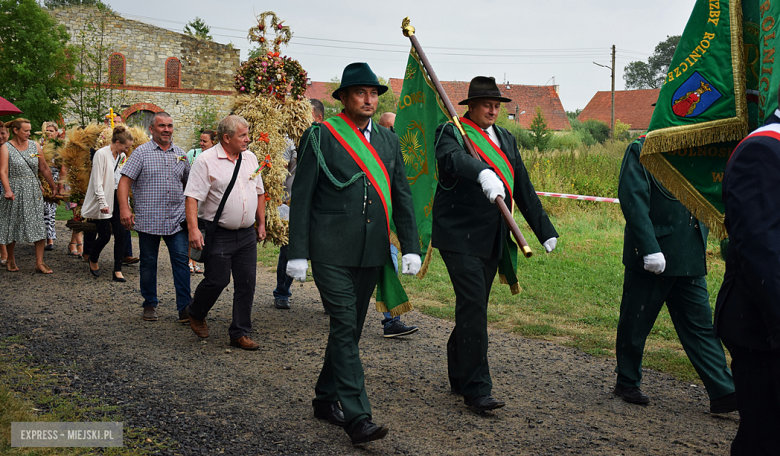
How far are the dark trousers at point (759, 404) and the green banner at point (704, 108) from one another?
1.08m

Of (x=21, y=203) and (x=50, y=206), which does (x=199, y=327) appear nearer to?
(x=21, y=203)

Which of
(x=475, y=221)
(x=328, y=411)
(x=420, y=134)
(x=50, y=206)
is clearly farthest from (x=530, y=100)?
(x=328, y=411)

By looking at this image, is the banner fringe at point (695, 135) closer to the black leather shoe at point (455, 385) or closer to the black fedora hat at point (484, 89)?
the black fedora hat at point (484, 89)

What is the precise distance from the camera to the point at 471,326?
14.6ft

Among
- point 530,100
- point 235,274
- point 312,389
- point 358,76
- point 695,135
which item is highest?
point 530,100

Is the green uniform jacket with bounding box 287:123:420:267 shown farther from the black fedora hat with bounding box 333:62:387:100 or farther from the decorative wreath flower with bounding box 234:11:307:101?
the decorative wreath flower with bounding box 234:11:307:101

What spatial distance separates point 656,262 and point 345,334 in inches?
81.9

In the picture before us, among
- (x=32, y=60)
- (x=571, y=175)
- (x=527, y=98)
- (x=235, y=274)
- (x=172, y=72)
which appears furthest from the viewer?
(x=527, y=98)

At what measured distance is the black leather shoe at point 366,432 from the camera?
3.68 metres

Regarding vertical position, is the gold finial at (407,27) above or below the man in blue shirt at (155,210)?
above

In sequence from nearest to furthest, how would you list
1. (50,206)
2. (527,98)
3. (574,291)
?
(574,291), (50,206), (527,98)

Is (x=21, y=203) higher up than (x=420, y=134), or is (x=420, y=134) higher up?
(x=420, y=134)

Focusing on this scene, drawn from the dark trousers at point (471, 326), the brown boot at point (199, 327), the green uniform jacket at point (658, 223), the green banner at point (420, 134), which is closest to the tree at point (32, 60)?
the brown boot at point (199, 327)

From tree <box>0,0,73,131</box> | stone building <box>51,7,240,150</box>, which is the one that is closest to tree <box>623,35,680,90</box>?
stone building <box>51,7,240,150</box>
